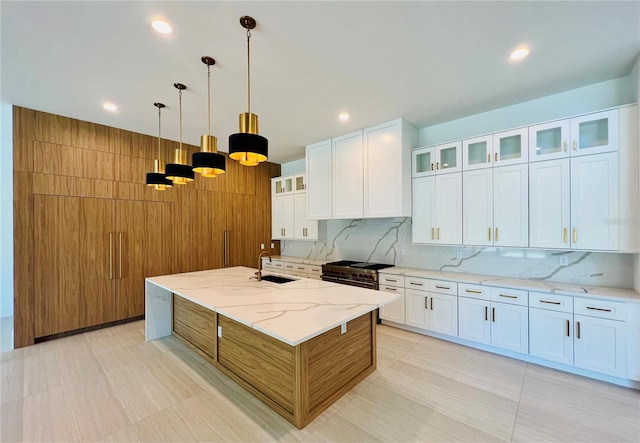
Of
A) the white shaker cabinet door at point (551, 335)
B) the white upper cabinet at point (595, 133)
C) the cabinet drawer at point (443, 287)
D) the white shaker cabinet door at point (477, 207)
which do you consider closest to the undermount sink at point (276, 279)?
the cabinet drawer at point (443, 287)

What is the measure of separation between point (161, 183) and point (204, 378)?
214 centimetres

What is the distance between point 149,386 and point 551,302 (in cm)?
403

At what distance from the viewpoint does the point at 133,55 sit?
2.32m

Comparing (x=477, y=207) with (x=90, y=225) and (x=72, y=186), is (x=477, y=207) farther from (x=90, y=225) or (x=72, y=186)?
(x=72, y=186)

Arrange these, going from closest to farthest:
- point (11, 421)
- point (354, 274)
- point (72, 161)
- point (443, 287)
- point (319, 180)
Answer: point (11, 421), point (443, 287), point (72, 161), point (354, 274), point (319, 180)

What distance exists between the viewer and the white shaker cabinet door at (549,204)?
279cm

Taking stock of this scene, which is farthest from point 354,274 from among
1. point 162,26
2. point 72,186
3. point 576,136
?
point 72,186

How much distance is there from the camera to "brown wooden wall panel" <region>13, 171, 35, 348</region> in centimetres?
323

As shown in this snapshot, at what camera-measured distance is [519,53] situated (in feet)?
7.63

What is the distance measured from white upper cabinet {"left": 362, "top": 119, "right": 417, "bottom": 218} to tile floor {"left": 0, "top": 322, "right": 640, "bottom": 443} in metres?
1.96

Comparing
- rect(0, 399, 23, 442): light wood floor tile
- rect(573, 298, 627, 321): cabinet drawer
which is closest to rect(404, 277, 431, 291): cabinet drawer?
rect(573, 298, 627, 321): cabinet drawer

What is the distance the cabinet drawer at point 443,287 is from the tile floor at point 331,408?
28.1 inches

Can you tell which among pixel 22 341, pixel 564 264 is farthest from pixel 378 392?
pixel 22 341

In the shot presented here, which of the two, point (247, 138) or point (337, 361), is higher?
point (247, 138)
